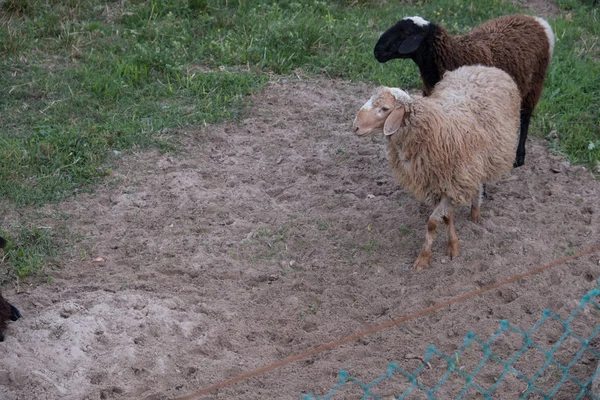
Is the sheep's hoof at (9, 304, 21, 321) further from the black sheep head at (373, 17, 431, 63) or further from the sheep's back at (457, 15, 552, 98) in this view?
the sheep's back at (457, 15, 552, 98)

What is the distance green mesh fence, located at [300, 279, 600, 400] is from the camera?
14.1 ft

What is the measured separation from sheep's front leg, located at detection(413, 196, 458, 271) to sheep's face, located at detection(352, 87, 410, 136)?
31.5 inches

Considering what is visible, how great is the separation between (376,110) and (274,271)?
55.0 inches

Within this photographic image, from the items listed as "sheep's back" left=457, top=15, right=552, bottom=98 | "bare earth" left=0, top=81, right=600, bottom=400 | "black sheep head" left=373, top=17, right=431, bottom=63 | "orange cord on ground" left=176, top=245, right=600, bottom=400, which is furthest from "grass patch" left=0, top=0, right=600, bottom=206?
"orange cord on ground" left=176, top=245, right=600, bottom=400

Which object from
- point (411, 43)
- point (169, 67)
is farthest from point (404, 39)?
point (169, 67)

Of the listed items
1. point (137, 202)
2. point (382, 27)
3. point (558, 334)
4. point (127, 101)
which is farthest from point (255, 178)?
point (382, 27)

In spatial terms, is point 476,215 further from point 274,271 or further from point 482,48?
point 274,271

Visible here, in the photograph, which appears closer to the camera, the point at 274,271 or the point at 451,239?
the point at 274,271

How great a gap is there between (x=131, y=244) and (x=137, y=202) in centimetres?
56

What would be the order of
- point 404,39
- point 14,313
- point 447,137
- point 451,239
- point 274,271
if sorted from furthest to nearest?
point 404,39 → point 451,239 → point 274,271 → point 447,137 → point 14,313

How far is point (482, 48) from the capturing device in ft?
20.6

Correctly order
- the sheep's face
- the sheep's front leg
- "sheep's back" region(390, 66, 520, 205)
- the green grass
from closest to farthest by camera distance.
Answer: the sheep's face < "sheep's back" region(390, 66, 520, 205) < the sheep's front leg < the green grass

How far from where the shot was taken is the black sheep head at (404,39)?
6281 mm

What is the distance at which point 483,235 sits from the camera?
572 cm
